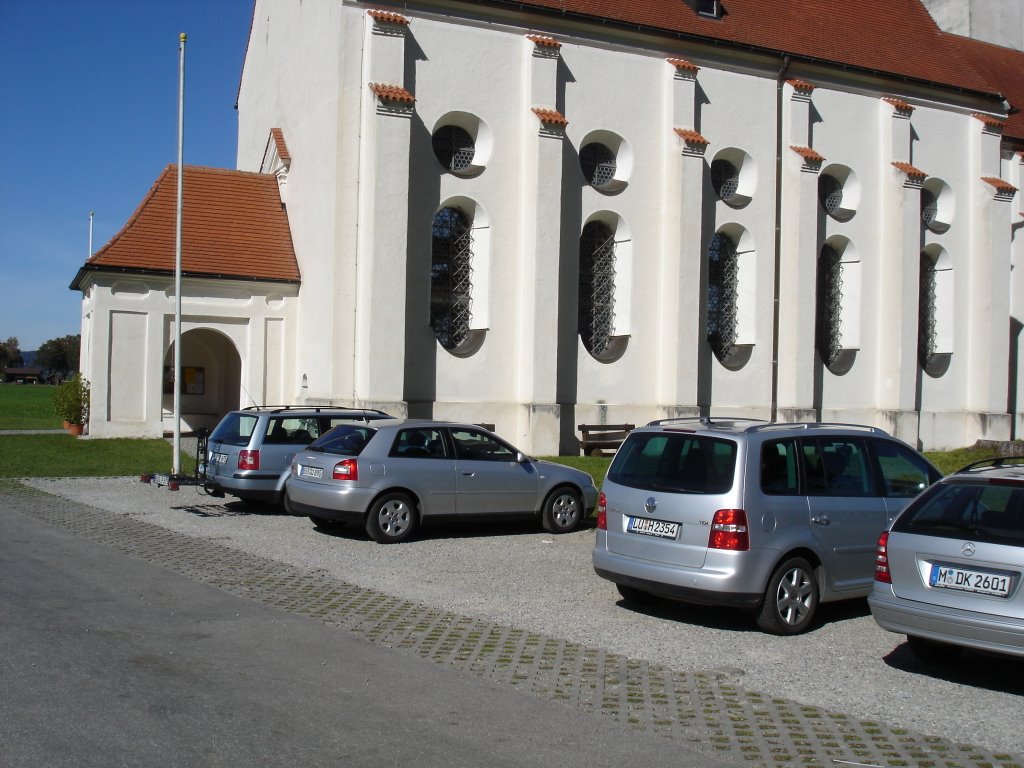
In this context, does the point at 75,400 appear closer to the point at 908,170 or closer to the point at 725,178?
the point at 725,178

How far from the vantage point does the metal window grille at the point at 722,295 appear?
28.5 m

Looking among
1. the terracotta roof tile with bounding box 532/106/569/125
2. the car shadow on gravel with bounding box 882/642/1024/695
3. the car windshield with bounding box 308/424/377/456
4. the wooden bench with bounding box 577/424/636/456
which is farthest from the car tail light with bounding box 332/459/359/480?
the terracotta roof tile with bounding box 532/106/569/125

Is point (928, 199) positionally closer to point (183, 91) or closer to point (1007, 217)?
point (1007, 217)

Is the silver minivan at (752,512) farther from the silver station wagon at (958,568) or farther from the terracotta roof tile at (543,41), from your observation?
the terracotta roof tile at (543,41)

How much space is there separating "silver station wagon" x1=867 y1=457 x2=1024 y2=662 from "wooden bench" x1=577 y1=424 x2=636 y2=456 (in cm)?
1774

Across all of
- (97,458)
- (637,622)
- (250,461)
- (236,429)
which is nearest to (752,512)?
(637,622)

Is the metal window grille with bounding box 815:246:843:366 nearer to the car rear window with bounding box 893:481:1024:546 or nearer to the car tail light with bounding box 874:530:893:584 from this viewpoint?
the car rear window with bounding box 893:481:1024:546

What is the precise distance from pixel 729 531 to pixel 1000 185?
28462 millimetres

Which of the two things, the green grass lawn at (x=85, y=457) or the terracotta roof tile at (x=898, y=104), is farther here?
the terracotta roof tile at (x=898, y=104)

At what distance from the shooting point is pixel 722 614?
9398 millimetres

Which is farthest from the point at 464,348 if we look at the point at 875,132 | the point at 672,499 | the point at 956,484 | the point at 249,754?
the point at 249,754

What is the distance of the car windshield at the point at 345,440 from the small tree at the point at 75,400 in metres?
16.0

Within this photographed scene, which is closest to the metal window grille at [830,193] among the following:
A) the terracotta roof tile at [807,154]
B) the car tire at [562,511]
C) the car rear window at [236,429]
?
the terracotta roof tile at [807,154]

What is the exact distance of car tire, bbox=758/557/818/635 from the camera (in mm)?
8383
